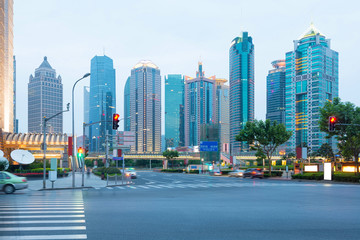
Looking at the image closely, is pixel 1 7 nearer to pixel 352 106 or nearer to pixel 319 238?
pixel 352 106

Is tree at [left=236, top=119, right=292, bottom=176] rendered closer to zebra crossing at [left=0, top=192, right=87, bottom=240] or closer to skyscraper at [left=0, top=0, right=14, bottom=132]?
zebra crossing at [left=0, top=192, right=87, bottom=240]

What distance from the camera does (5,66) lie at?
95.2 meters

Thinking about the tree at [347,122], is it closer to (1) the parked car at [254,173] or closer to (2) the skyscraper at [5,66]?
(1) the parked car at [254,173]

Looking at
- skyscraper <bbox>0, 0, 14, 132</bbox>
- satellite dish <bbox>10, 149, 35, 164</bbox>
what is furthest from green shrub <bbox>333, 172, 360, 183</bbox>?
skyscraper <bbox>0, 0, 14, 132</bbox>

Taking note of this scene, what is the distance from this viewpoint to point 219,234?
10.9 m

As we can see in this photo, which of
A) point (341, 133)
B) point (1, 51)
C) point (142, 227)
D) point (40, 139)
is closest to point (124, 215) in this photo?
point (142, 227)

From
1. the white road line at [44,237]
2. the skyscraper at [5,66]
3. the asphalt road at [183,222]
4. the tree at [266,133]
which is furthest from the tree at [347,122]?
the skyscraper at [5,66]

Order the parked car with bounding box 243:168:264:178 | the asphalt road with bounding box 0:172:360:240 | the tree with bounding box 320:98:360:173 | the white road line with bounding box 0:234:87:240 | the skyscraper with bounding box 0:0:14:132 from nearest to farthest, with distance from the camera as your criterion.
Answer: the white road line with bounding box 0:234:87:240, the asphalt road with bounding box 0:172:360:240, the tree with bounding box 320:98:360:173, the parked car with bounding box 243:168:264:178, the skyscraper with bounding box 0:0:14:132

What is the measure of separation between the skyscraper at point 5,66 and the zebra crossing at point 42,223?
80.6 meters

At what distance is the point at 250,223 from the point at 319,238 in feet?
9.81

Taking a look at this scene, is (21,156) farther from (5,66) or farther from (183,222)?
(5,66)

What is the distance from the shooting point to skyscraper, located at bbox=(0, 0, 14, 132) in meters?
86.8

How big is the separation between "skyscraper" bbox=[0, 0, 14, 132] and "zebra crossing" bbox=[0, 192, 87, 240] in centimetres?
8058

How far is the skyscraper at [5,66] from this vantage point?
285 feet
